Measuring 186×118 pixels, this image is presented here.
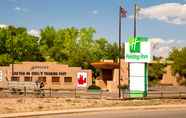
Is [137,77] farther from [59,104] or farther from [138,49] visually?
[59,104]

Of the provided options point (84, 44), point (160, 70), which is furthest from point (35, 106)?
point (84, 44)

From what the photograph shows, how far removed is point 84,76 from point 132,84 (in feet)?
19.0

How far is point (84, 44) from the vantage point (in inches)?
4446

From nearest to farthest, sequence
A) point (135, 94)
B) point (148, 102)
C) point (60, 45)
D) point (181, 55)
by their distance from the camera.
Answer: point (148, 102) → point (135, 94) → point (181, 55) → point (60, 45)

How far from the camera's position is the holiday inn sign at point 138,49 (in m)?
45.1

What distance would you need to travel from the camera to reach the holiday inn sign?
45062 mm

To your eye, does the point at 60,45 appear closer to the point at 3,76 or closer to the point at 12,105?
the point at 3,76

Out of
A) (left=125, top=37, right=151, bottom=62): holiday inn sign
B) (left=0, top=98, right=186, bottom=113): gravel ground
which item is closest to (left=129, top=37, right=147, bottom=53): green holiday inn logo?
(left=125, top=37, right=151, bottom=62): holiday inn sign

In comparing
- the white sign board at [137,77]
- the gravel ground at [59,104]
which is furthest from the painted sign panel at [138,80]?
the gravel ground at [59,104]

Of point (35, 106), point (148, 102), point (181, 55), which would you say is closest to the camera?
point (35, 106)

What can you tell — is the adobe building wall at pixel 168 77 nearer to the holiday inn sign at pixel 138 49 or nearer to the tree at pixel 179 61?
the tree at pixel 179 61

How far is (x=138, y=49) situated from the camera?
4534 cm

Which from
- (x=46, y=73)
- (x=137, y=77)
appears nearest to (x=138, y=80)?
(x=137, y=77)

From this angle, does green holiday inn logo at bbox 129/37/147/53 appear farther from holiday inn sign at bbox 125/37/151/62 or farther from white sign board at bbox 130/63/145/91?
white sign board at bbox 130/63/145/91
